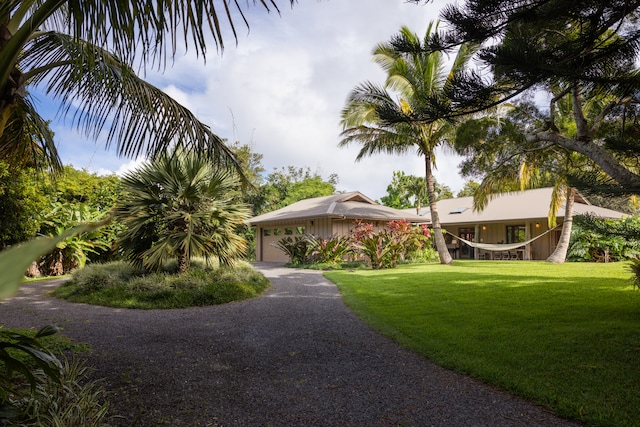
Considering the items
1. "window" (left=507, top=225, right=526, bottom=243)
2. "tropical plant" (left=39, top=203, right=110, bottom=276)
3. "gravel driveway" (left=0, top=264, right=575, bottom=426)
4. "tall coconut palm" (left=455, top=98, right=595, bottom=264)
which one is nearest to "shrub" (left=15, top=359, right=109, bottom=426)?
"gravel driveway" (left=0, top=264, right=575, bottom=426)

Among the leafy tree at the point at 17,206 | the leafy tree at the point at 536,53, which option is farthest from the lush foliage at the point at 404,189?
the leafy tree at the point at 536,53

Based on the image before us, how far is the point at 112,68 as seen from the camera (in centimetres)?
405

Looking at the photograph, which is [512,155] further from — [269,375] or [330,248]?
[330,248]

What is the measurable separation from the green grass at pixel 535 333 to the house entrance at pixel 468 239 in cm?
1424

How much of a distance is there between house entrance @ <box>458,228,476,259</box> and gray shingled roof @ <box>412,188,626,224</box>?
4.65ft

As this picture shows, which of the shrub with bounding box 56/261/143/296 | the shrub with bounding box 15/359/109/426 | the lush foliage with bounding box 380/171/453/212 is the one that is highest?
the lush foliage with bounding box 380/171/453/212

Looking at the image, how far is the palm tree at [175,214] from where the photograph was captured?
29.5 feet

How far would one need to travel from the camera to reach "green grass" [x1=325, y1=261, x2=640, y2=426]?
361 cm

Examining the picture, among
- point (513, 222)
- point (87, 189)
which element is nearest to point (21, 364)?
point (87, 189)

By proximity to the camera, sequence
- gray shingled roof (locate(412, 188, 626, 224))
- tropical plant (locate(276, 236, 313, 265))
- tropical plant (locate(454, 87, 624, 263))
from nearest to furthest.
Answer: tropical plant (locate(454, 87, 624, 263))
tropical plant (locate(276, 236, 313, 265))
gray shingled roof (locate(412, 188, 626, 224))

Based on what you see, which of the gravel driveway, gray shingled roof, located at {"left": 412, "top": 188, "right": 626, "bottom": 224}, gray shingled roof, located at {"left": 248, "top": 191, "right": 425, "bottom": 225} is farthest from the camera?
gray shingled roof, located at {"left": 412, "top": 188, "right": 626, "bottom": 224}

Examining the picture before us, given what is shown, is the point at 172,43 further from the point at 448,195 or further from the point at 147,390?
the point at 448,195

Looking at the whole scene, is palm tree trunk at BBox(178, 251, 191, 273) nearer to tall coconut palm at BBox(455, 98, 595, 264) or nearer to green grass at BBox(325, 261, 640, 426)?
green grass at BBox(325, 261, 640, 426)

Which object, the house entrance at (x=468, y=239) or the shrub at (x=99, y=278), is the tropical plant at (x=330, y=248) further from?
the house entrance at (x=468, y=239)
